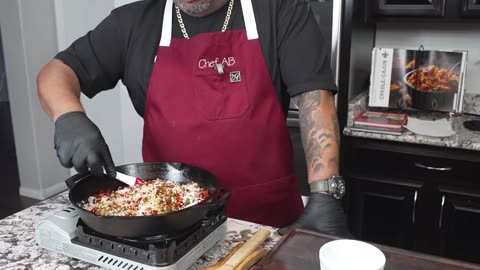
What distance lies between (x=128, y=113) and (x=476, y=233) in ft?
6.90

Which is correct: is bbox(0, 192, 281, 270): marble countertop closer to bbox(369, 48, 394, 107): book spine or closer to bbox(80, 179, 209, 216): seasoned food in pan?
bbox(80, 179, 209, 216): seasoned food in pan

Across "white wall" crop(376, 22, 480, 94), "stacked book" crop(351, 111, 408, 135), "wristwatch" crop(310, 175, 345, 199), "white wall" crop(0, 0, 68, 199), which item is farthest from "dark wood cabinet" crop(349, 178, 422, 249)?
"white wall" crop(0, 0, 68, 199)

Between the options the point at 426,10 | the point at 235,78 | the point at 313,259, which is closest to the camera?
the point at 313,259

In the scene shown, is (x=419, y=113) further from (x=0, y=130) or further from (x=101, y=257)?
(x=0, y=130)

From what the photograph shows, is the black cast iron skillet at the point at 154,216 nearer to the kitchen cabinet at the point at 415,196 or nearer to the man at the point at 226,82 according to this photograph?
the man at the point at 226,82

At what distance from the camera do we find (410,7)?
2.19m

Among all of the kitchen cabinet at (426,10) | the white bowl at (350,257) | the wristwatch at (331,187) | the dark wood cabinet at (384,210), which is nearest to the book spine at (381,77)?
the kitchen cabinet at (426,10)

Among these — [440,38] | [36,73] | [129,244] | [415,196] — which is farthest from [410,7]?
[36,73]

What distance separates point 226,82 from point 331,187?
445mm

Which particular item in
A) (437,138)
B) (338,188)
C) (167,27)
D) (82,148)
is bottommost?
(437,138)

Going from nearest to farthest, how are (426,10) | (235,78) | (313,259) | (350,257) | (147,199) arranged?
(350,257), (313,259), (147,199), (235,78), (426,10)

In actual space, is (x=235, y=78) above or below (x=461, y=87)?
above

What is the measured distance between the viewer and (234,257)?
0.91m

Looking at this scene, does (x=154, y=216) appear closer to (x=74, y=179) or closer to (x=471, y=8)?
(x=74, y=179)
